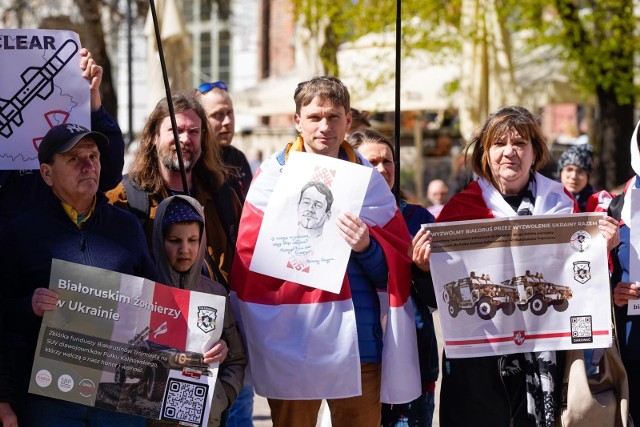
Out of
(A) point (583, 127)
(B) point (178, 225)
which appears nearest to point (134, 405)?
(B) point (178, 225)

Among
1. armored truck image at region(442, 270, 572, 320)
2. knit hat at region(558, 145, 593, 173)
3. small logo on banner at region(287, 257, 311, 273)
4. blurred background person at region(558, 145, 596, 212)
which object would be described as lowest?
armored truck image at region(442, 270, 572, 320)

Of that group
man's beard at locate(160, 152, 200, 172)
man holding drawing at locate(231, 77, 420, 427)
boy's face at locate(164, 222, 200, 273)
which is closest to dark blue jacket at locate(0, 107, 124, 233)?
man's beard at locate(160, 152, 200, 172)

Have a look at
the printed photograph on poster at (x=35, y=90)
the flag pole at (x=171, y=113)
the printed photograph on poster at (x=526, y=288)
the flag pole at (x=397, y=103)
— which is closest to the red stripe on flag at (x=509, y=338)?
the printed photograph on poster at (x=526, y=288)

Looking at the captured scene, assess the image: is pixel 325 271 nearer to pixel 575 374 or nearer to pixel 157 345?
pixel 157 345

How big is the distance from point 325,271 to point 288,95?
13050mm

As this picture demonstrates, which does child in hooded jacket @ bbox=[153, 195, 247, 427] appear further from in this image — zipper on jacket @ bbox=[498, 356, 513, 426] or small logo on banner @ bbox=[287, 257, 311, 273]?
zipper on jacket @ bbox=[498, 356, 513, 426]

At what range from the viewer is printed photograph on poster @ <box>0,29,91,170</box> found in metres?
4.94

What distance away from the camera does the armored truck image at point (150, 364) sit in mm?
4320

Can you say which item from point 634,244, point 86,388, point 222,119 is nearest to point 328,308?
point 86,388

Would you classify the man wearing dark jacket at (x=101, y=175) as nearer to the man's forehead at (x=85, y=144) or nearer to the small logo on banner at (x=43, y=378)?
the man's forehead at (x=85, y=144)

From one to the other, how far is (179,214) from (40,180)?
32.3 inches

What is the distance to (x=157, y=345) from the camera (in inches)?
171

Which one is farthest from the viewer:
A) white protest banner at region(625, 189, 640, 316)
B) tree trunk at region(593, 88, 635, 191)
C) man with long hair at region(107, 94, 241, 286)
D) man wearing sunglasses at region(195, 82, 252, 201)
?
tree trunk at region(593, 88, 635, 191)

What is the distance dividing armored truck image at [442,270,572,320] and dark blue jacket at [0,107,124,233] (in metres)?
1.56
